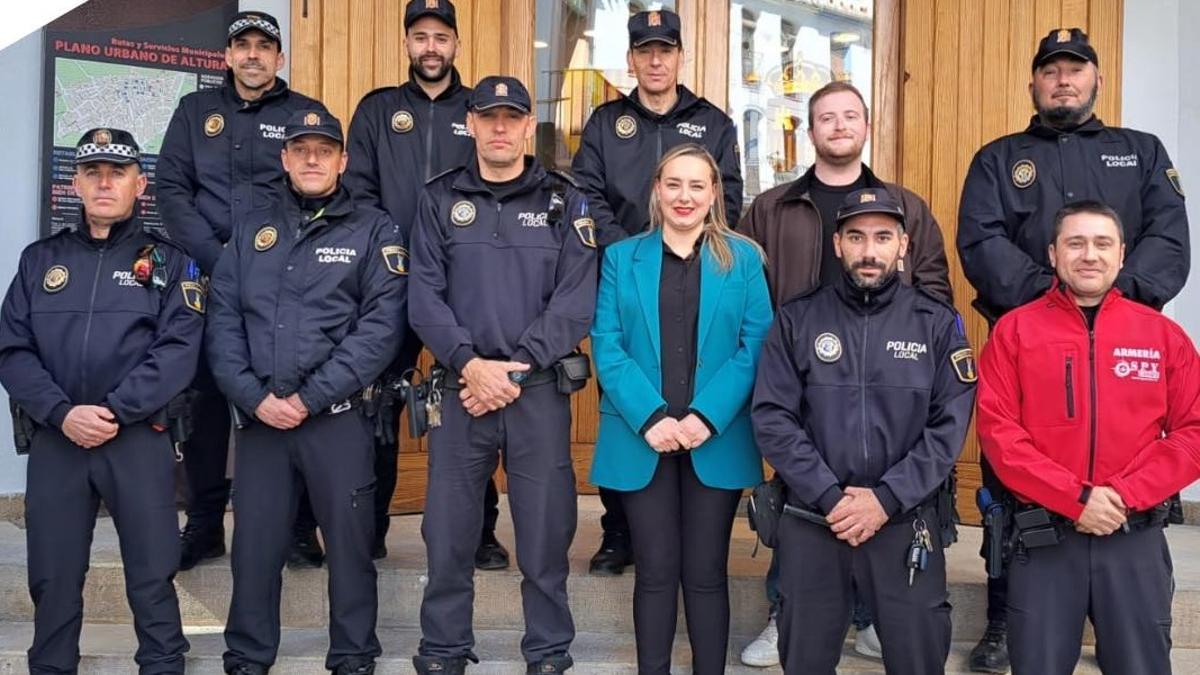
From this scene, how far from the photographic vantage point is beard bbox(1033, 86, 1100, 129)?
14.4 ft

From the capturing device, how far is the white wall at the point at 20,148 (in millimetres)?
5672

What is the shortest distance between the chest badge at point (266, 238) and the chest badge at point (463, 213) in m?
0.63

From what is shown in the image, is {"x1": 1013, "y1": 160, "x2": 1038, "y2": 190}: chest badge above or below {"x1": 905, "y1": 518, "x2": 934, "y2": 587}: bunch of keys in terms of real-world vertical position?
above

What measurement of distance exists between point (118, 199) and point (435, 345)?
4.10ft

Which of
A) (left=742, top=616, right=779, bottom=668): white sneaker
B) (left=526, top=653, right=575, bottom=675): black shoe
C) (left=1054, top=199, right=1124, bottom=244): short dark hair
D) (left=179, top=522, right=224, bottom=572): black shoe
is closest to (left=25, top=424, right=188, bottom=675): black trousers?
(left=179, top=522, right=224, bottom=572): black shoe

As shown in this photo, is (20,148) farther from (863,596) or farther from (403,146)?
(863,596)

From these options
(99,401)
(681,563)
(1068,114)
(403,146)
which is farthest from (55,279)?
(1068,114)

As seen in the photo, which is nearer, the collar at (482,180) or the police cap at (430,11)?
the collar at (482,180)

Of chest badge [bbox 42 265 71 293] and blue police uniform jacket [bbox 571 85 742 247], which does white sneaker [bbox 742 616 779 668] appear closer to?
blue police uniform jacket [bbox 571 85 742 247]

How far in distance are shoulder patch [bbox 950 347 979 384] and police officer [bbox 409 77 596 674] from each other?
3.84ft

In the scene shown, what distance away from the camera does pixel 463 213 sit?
14.0 feet

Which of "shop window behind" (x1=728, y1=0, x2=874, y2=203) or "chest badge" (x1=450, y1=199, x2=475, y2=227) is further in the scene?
"shop window behind" (x1=728, y1=0, x2=874, y2=203)

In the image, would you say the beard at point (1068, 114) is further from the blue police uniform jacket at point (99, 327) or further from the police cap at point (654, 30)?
the blue police uniform jacket at point (99, 327)

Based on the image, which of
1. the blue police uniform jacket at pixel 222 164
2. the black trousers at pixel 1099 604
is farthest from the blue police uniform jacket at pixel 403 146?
the black trousers at pixel 1099 604
